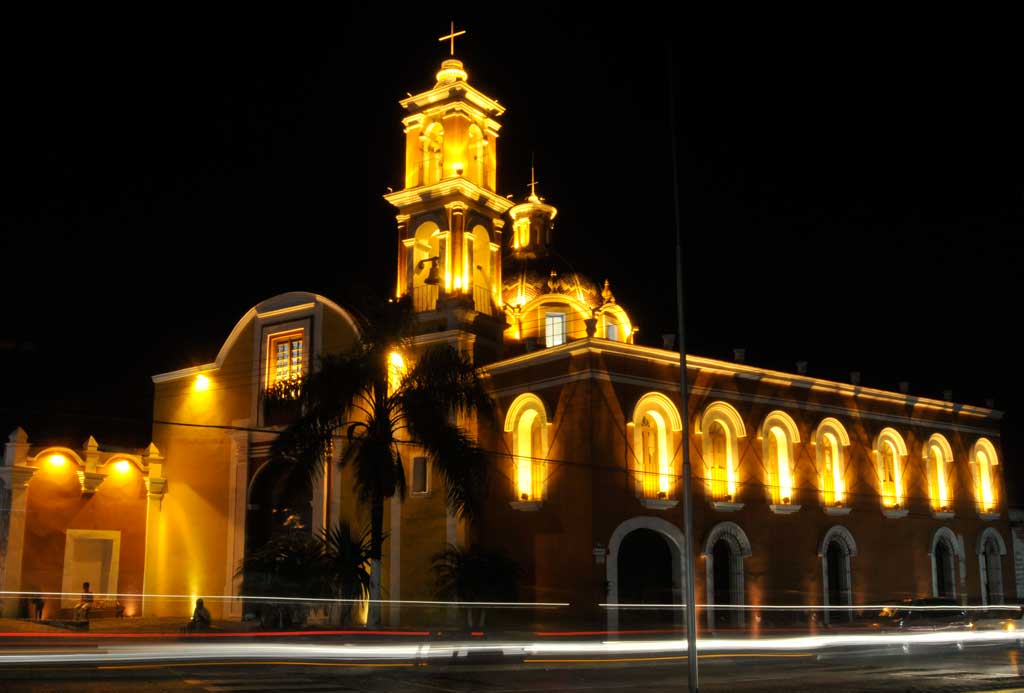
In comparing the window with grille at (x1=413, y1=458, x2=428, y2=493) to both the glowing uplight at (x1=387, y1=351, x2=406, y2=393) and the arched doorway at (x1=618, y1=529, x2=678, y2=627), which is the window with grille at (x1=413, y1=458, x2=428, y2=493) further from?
the arched doorway at (x1=618, y1=529, x2=678, y2=627)

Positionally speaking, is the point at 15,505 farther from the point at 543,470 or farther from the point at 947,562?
the point at 947,562

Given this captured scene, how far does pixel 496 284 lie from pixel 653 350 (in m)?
7.22

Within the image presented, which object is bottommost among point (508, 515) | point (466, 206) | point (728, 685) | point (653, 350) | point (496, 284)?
point (728, 685)

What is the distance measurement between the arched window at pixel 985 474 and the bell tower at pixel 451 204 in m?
18.7

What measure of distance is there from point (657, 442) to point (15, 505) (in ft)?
63.5

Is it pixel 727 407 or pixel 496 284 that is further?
pixel 496 284

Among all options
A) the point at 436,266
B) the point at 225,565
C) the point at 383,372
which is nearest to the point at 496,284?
the point at 436,266

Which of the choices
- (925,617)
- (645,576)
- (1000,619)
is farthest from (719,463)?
(1000,619)

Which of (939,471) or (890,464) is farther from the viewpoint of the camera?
(939,471)

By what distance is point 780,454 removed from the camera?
3247 cm

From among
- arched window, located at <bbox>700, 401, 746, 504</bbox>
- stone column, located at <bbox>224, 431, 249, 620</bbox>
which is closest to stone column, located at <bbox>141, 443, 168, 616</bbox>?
stone column, located at <bbox>224, 431, 249, 620</bbox>

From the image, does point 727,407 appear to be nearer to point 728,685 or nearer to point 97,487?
point 728,685

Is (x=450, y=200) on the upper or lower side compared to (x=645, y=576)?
upper

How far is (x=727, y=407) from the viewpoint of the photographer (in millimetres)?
30703
